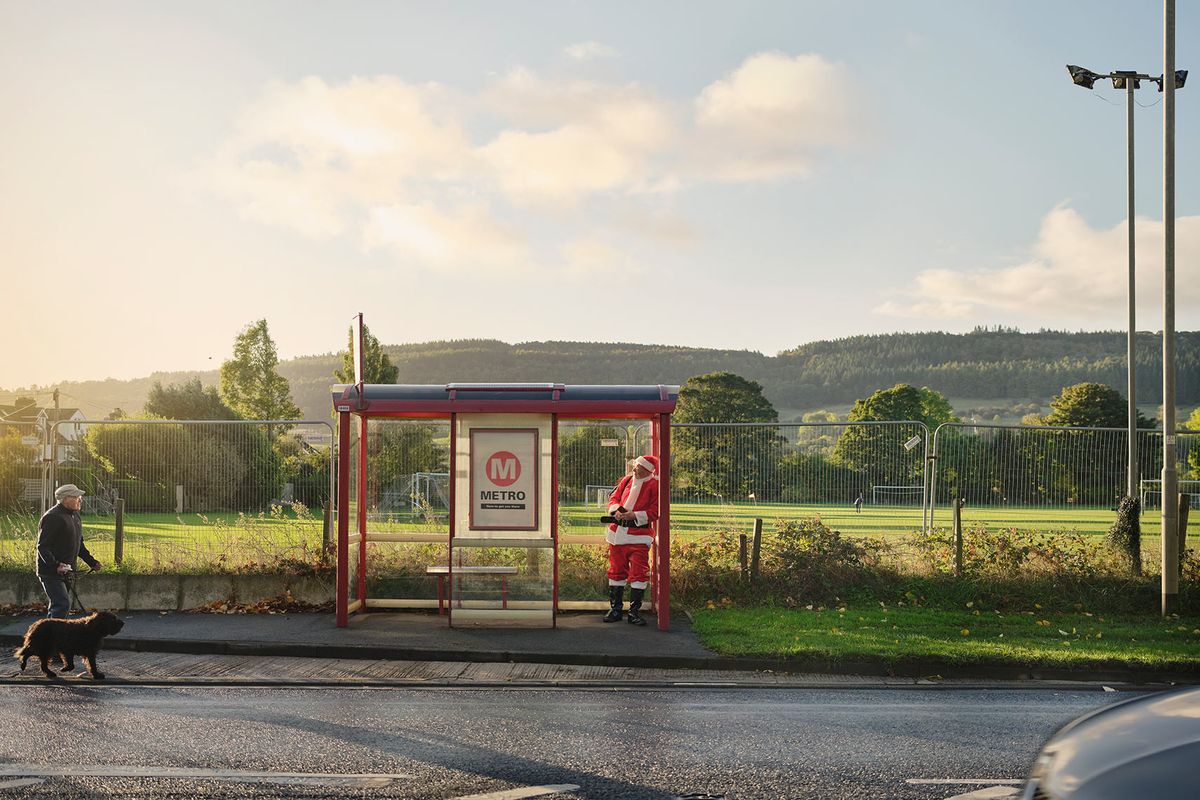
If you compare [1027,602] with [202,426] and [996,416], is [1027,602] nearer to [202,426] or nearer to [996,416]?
[202,426]

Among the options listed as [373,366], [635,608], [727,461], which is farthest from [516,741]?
[373,366]

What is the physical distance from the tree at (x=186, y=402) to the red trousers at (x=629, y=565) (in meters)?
73.2

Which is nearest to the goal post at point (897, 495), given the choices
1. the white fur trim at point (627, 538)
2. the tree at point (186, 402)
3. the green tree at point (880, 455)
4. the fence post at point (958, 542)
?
the green tree at point (880, 455)

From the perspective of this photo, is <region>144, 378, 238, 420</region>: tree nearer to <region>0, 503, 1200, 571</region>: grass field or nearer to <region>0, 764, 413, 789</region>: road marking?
<region>0, 503, 1200, 571</region>: grass field

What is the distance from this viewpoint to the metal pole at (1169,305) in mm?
13422

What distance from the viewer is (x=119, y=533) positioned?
46.9 ft

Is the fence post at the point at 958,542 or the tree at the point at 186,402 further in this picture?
the tree at the point at 186,402

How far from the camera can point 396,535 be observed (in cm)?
1357

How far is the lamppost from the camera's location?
52.3 feet

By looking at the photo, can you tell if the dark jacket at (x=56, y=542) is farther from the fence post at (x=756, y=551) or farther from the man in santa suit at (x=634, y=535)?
the fence post at (x=756, y=551)

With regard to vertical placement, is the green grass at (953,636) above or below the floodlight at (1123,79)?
below

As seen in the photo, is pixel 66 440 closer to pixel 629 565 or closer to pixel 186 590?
pixel 186 590

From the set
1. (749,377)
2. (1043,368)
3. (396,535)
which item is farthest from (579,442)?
(1043,368)

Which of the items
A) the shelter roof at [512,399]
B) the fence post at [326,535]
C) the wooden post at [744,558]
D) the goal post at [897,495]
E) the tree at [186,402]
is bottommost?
the wooden post at [744,558]
